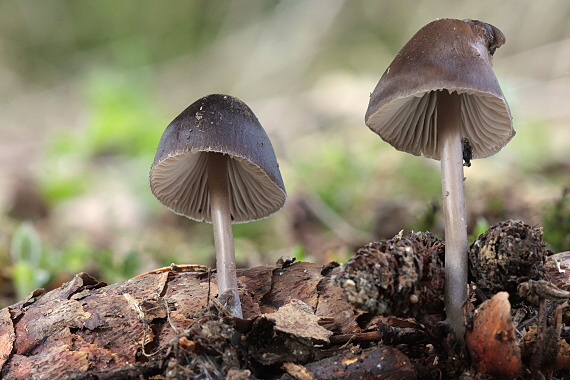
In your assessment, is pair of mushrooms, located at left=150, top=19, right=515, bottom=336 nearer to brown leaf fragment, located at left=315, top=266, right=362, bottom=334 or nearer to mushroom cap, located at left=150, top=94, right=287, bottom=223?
mushroom cap, located at left=150, top=94, right=287, bottom=223

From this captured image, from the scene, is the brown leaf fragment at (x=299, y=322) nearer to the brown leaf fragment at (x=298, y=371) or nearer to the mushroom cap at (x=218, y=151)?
the brown leaf fragment at (x=298, y=371)

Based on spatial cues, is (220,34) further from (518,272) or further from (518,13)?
(518,272)

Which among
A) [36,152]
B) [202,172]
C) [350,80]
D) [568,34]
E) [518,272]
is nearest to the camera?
[518,272]

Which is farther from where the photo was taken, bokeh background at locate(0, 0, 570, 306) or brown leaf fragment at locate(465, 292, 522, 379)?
bokeh background at locate(0, 0, 570, 306)

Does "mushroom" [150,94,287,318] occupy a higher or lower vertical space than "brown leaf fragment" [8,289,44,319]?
higher

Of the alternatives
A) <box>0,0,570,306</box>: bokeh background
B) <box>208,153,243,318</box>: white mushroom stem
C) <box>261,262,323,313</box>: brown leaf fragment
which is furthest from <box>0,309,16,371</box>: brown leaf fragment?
<box>0,0,570,306</box>: bokeh background

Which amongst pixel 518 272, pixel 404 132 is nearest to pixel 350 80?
pixel 404 132

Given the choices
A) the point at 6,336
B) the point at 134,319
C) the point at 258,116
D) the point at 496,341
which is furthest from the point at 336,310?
the point at 258,116
